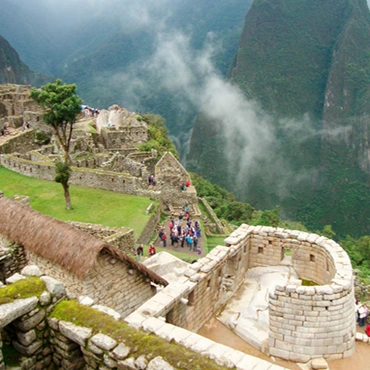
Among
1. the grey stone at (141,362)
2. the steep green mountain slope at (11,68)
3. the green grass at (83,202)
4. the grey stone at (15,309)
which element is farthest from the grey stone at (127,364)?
the steep green mountain slope at (11,68)

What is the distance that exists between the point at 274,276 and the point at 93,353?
442 cm

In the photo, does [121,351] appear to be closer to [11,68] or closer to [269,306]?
[269,306]

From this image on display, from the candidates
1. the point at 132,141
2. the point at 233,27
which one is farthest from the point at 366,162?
the point at 132,141

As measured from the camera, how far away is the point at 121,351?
3785 millimetres

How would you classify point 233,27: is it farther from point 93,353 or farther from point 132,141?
point 93,353

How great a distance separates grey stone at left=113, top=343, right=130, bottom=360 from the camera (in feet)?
12.3

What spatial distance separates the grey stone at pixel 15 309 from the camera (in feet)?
12.6

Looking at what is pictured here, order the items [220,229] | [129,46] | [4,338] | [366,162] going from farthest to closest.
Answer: [129,46], [366,162], [220,229], [4,338]

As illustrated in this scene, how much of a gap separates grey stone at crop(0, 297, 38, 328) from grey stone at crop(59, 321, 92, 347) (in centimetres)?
34

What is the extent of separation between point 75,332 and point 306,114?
125066 millimetres

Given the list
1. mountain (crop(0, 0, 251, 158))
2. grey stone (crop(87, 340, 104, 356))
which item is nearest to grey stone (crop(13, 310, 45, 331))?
grey stone (crop(87, 340, 104, 356))

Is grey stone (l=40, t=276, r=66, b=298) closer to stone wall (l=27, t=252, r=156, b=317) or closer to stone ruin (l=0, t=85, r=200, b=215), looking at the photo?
stone wall (l=27, t=252, r=156, b=317)

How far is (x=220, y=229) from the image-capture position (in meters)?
24.9

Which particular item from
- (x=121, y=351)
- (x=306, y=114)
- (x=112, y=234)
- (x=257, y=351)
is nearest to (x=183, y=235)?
(x=112, y=234)
